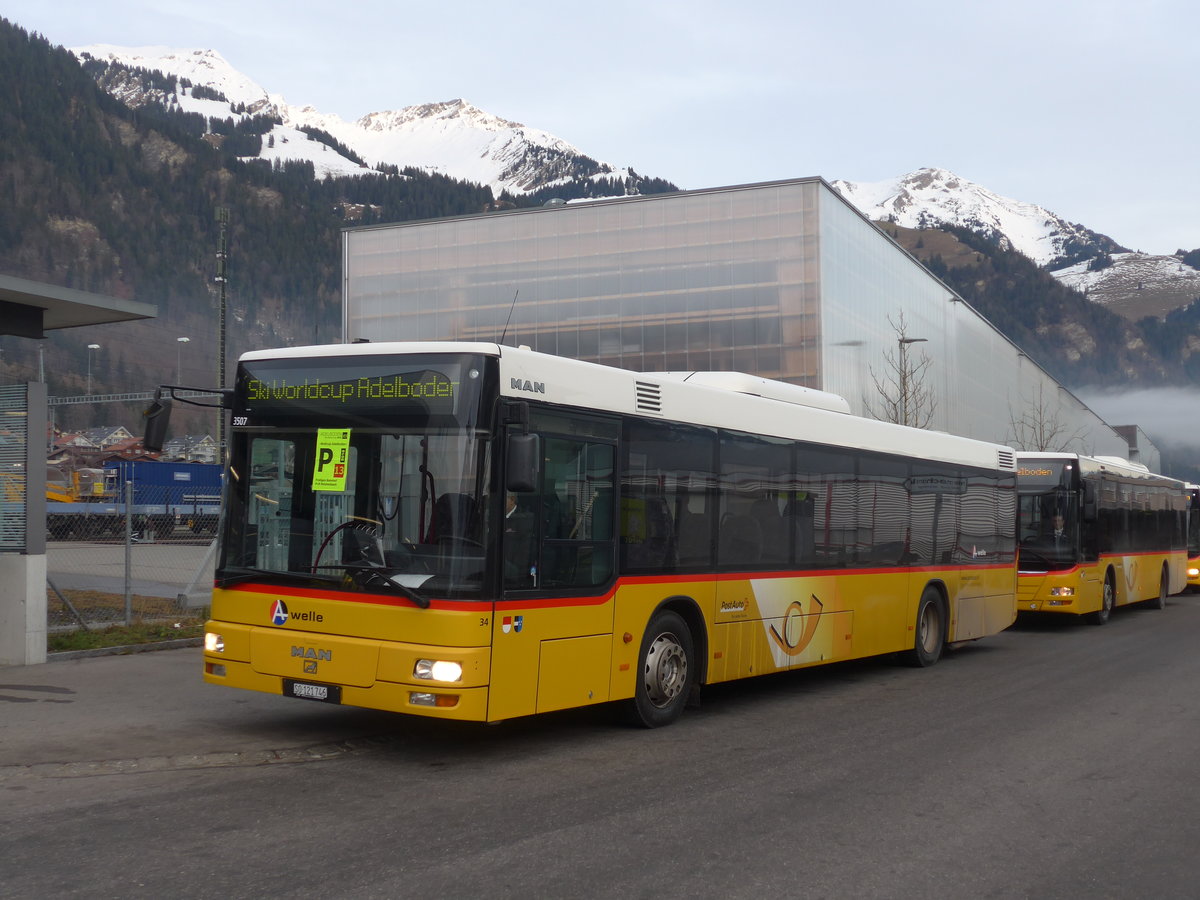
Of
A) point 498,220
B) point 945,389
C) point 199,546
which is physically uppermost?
point 498,220

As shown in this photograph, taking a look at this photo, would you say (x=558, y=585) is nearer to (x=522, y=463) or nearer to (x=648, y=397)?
(x=522, y=463)

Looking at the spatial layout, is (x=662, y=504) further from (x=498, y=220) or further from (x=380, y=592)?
(x=498, y=220)

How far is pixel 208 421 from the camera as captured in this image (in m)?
128

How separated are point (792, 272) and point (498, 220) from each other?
34.7 ft

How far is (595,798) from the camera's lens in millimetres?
7035

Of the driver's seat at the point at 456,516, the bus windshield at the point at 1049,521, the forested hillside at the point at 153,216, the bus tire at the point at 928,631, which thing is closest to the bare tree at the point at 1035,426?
the bus windshield at the point at 1049,521

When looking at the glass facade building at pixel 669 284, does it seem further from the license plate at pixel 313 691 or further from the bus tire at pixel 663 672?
the license plate at pixel 313 691

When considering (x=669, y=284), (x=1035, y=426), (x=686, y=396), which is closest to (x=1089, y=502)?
(x=686, y=396)

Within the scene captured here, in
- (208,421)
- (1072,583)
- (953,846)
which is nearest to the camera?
(953,846)

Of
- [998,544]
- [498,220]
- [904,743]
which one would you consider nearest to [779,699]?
[904,743]

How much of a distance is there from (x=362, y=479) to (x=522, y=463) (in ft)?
3.67

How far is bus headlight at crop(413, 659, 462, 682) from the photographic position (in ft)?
25.0

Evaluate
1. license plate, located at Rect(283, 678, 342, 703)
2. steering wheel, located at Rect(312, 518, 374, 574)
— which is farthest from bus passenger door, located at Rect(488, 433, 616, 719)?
license plate, located at Rect(283, 678, 342, 703)

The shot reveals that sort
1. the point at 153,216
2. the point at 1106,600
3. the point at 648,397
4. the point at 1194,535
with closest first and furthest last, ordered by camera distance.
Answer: the point at 648,397, the point at 1106,600, the point at 1194,535, the point at 153,216
